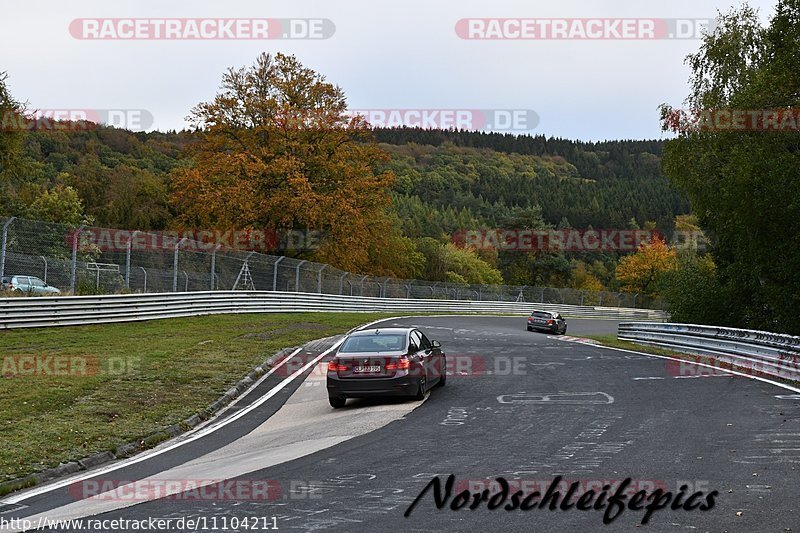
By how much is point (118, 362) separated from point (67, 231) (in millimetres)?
7014

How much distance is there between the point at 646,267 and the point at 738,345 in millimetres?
86229

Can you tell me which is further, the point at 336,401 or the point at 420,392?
the point at 420,392

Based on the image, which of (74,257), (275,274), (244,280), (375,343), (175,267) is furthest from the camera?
(275,274)

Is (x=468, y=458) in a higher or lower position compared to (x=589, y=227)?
lower

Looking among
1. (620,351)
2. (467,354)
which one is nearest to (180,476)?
(467,354)

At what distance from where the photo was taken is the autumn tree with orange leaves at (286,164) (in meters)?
47.9

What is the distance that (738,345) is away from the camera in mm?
20594

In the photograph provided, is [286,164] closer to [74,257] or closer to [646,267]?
[74,257]

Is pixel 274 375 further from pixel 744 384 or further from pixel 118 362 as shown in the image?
pixel 744 384

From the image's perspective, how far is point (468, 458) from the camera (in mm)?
10109

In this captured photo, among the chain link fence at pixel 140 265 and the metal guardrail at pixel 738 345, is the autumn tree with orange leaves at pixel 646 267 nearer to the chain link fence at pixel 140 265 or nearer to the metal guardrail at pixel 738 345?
the chain link fence at pixel 140 265

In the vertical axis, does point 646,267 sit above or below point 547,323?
above

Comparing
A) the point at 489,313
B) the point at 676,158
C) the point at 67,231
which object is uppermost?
the point at 676,158

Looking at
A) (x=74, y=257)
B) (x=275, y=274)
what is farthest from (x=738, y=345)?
(x=275, y=274)
